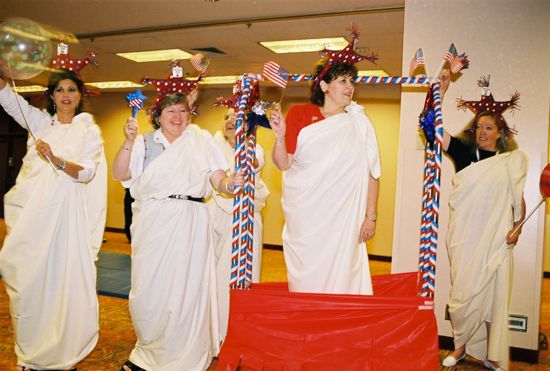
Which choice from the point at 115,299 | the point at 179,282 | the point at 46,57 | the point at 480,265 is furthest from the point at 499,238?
the point at 115,299

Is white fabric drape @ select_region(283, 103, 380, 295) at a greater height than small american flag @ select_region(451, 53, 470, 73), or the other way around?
small american flag @ select_region(451, 53, 470, 73)

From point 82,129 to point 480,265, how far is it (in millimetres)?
2590

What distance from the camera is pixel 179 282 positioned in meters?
2.69

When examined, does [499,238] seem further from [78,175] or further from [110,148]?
[110,148]

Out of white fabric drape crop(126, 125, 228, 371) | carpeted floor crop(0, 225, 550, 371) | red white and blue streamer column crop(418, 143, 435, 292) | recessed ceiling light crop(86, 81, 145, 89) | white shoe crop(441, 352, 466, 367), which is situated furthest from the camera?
recessed ceiling light crop(86, 81, 145, 89)

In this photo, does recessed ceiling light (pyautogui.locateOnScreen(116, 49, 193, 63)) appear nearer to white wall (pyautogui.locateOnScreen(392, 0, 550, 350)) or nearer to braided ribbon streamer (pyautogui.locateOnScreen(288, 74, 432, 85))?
white wall (pyautogui.locateOnScreen(392, 0, 550, 350))

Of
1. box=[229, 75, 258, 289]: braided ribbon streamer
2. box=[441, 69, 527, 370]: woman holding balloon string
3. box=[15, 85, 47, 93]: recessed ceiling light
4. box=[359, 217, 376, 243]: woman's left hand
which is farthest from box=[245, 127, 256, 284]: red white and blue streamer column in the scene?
box=[15, 85, 47, 93]: recessed ceiling light

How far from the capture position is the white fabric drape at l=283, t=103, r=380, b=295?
8.28ft

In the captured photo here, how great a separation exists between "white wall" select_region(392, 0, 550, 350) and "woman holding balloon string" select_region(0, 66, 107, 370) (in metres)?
2.25

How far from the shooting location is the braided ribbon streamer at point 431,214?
2.41 metres

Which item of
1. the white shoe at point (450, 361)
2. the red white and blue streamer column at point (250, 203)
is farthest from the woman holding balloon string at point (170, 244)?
the white shoe at point (450, 361)

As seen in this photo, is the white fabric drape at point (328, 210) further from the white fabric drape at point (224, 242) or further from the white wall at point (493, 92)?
the white wall at point (493, 92)

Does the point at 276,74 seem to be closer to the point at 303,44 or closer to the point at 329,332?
the point at 329,332

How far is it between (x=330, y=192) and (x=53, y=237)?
1.53 meters
